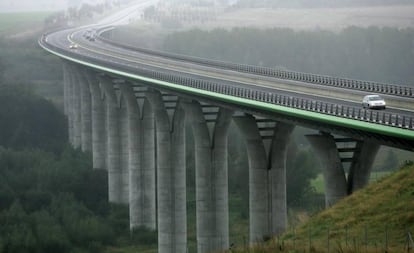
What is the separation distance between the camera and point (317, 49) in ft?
518

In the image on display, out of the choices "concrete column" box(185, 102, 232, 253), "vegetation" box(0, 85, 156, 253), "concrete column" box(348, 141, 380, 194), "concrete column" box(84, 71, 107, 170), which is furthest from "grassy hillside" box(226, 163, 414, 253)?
"concrete column" box(84, 71, 107, 170)

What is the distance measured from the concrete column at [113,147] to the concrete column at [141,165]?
928cm

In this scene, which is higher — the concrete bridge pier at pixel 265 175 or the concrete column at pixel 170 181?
the concrete bridge pier at pixel 265 175

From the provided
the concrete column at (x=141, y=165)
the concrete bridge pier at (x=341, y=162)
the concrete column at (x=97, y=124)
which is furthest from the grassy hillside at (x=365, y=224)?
the concrete column at (x=97, y=124)

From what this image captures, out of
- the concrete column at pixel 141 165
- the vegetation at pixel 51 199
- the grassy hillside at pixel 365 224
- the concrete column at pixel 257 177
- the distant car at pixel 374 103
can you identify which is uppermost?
the distant car at pixel 374 103

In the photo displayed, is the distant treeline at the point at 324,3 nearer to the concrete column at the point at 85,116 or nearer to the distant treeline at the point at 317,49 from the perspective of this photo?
the distant treeline at the point at 317,49

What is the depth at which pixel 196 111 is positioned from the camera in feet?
225

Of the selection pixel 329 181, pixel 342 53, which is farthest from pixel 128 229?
pixel 342 53

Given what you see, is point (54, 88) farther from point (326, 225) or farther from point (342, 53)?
point (326, 225)

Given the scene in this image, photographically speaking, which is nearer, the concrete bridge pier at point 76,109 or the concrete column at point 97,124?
the concrete column at point 97,124

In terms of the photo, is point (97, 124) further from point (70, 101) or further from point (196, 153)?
point (196, 153)

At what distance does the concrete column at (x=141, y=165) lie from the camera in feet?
288

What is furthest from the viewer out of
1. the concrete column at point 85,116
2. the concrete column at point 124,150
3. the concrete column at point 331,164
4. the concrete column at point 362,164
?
the concrete column at point 85,116

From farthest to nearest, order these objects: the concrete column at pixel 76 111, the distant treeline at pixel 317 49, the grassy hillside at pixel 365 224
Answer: the distant treeline at pixel 317 49 < the concrete column at pixel 76 111 < the grassy hillside at pixel 365 224
